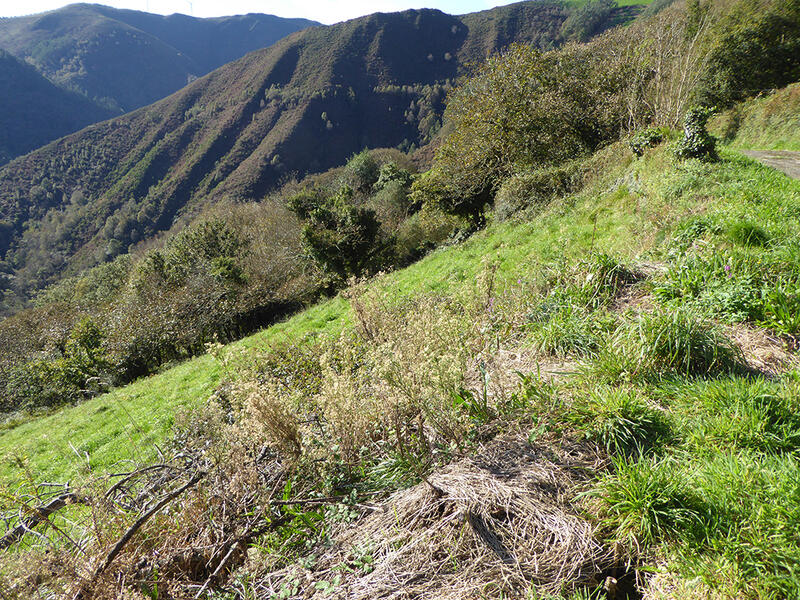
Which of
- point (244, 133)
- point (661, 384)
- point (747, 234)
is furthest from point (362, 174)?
point (244, 133)

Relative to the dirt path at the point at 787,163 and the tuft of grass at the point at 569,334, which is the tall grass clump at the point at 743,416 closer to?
the tuft of grass at the point at 569,334

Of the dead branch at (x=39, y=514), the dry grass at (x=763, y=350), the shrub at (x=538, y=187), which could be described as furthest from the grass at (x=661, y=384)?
the shrub at (x=538, y=187)

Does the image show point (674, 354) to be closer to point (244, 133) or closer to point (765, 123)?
point (765, 123)

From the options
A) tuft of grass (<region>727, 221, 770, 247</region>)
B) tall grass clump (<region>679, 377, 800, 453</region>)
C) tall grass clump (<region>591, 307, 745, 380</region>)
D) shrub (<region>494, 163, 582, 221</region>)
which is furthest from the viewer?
shrub (<region>494, 163, 582, 221</region>)

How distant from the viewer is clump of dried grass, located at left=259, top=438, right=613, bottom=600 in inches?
76.8

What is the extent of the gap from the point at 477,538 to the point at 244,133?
345ft

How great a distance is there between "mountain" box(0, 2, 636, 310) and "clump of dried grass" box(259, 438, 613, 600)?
7521cm

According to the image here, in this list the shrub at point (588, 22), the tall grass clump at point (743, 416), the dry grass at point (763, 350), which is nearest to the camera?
the tall grass clump at point (743, 416)

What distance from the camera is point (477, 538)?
82.8 inches

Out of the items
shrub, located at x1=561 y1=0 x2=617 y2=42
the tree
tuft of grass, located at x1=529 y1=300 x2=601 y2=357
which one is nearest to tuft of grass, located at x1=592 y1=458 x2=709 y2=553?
tuft of grass, located at x1=529 y1=300 x2=601 y2=357

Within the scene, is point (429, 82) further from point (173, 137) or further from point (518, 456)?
point (518, 456)

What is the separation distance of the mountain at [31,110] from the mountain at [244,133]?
47295 millimetres

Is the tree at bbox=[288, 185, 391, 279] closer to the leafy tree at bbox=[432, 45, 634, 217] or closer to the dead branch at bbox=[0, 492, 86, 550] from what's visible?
the leafy tree at bbox=[432, 45, 634, 217]

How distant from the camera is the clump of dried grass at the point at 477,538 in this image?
6.40 ft
